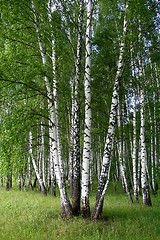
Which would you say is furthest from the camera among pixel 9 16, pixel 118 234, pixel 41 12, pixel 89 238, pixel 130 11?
pixel 41 12

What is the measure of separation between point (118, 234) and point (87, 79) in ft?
17.2

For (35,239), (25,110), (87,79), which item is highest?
(87,79)

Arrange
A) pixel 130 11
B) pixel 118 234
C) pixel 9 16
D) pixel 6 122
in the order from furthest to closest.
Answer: pixel 9 16 → pixel 130 11 → pixel 6 122 → pixel 118 234

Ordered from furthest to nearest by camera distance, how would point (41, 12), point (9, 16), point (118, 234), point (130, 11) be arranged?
point (41, 12), point (9, 16), point (130, 11), point (118, 234)

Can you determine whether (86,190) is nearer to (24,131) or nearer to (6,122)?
(24,131)

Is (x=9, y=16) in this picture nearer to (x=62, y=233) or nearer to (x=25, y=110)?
(x=25, y=110)

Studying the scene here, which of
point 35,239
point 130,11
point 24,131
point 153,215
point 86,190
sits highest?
point 130,11

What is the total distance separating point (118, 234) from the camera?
4.94 meters

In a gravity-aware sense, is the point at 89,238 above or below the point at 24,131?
below

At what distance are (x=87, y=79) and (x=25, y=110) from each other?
8.84ft

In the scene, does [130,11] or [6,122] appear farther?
[130,11]

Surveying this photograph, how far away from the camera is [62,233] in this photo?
5.04 meters

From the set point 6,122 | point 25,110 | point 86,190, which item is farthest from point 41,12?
point 86,190

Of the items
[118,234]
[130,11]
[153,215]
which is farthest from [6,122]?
[153,215]
